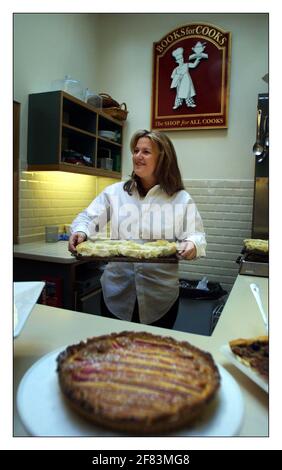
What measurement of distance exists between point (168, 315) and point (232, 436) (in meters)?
0.70

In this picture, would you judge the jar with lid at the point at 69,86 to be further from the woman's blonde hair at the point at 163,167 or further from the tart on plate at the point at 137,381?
the tart on plate at the point at 137,381

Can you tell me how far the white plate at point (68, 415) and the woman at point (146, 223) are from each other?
62cm

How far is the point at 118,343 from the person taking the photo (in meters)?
0.40

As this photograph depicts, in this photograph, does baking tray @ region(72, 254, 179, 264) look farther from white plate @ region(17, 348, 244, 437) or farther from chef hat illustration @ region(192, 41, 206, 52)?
chef hat illustration @ region(192, 41, 206, 52)

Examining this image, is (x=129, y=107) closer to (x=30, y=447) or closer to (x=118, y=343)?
(x=118, y=343)

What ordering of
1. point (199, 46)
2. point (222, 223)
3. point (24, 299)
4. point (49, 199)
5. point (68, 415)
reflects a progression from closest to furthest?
point (68, 415) → point (24, 299) → point (199, 46) → point (49, 199) → point (222, 223)

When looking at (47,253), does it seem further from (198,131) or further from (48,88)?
(198,131)

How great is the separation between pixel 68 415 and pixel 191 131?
4.63 feet

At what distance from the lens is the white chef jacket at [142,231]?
0.95 meters

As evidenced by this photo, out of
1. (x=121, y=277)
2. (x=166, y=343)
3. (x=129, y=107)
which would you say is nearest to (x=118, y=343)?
(x=166, y=343)

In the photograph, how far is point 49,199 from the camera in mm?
1359

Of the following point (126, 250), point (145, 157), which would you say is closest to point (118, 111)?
point (145, 157)

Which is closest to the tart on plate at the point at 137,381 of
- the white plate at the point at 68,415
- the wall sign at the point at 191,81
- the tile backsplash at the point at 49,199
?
the white plate at the point at 68,415
